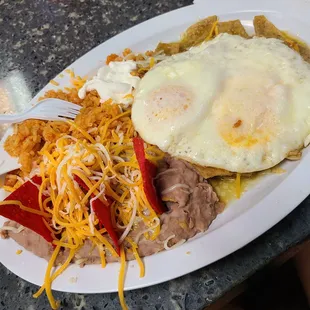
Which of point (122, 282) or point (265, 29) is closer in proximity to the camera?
point (122, 282)

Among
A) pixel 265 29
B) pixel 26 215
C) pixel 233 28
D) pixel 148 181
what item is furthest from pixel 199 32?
A: pixel 26 215

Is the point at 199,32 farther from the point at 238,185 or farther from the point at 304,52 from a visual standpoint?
the point at 238,185

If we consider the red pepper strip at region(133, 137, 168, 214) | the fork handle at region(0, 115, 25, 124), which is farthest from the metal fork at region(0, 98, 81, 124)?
the red pepper strip at region(133, 137, 168, 214)

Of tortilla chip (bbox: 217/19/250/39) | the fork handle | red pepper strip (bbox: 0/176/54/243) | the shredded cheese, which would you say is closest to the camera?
the shredded cheese

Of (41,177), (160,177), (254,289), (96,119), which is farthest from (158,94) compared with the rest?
(254,289)

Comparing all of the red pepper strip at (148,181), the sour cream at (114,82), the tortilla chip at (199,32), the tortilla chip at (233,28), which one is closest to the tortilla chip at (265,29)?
the tortilla chip at (233,28)

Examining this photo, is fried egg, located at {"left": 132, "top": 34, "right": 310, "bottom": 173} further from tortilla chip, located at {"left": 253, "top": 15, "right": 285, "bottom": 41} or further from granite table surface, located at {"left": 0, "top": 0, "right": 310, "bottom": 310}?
granite table surface, located at {"left": 0, "top": 0, "right": 310, "bottom": 310}

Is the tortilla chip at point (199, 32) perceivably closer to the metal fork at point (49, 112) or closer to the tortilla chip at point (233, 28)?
the tortilla chip at point (233, 28)
